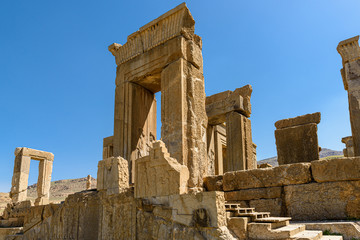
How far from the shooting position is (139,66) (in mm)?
8391

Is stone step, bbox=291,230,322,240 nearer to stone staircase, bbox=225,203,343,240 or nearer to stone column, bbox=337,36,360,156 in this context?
stone staircase, bbox=225,203,343,240

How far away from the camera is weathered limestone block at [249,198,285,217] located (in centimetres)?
516

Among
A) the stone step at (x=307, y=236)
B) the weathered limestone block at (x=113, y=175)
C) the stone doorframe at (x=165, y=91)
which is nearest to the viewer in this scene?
the stone step at (x=307, y=236)

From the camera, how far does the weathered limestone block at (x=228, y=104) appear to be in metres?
10.9

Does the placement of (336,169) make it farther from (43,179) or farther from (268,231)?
(43,179)

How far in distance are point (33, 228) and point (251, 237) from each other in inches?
241

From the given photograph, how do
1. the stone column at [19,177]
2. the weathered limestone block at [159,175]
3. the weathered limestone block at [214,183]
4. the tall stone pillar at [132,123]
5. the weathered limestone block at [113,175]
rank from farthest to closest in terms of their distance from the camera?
the stone column at [19,177] → the tall stone pillar at [132,123] → the weathered limestone block at [214,183] → the weathered limestone block at [113,175] → the weathered limestone block at [159,175]

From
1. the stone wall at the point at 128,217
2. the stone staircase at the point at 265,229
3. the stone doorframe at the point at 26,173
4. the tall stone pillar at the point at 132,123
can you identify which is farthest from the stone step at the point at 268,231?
the stone doorframe at the point at 26,173

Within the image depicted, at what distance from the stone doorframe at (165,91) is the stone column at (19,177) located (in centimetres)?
714

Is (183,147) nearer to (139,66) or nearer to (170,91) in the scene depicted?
(170,91)

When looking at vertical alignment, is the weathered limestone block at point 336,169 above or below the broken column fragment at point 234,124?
below

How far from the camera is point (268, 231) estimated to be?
3924 millimetres

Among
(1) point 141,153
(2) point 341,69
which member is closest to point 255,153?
(2) point 341,69

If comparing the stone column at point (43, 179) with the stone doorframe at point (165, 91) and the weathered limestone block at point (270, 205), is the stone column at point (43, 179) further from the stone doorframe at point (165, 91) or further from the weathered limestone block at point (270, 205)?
the weathered limestone block at point (270, 205)
